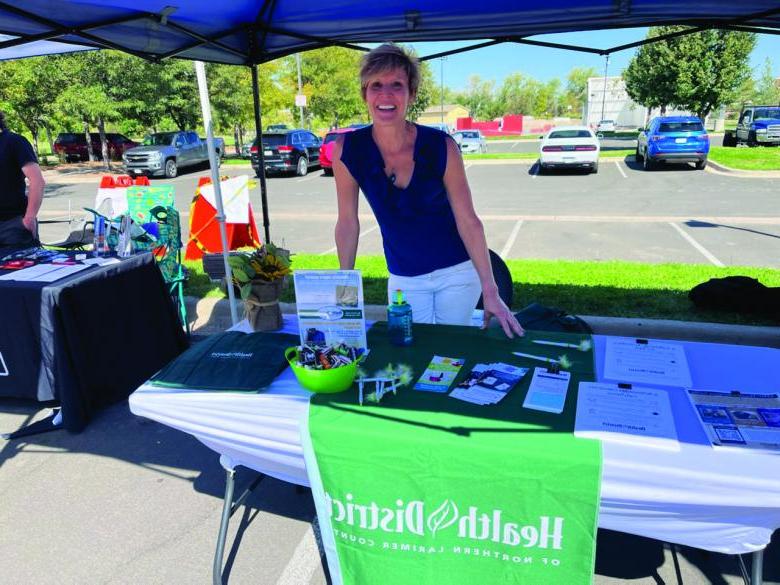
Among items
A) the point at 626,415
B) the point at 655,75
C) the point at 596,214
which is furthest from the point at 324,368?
the point at 655,75

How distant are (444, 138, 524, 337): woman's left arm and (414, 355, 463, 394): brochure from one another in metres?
0.30

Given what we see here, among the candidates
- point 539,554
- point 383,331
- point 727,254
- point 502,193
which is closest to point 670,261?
point 727,254

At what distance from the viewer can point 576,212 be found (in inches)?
419

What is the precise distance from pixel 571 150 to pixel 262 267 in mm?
15880

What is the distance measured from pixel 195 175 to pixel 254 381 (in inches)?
816

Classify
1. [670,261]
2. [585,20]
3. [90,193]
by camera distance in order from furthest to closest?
[90,193] < [670,261] < [585,20]

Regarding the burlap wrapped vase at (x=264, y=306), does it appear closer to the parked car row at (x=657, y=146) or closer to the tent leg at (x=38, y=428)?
the tent leg at (x=38, y=428)

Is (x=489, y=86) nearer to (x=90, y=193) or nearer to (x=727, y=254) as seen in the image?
(x=90, y=193)

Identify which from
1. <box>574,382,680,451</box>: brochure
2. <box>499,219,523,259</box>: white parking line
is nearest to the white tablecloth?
<box>574,382,680,451</box>: brochure

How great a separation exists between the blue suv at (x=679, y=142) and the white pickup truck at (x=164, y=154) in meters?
14.5

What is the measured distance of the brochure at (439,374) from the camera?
1.85 metres

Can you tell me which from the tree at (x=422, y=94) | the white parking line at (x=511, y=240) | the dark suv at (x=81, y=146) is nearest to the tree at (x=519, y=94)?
the tree at (x=422, y=94)

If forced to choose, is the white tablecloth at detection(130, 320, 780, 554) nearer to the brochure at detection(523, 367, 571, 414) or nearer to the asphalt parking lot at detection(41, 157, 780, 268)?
the brochure at detection(523, 367, 571, 414)

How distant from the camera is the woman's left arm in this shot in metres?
2.20
